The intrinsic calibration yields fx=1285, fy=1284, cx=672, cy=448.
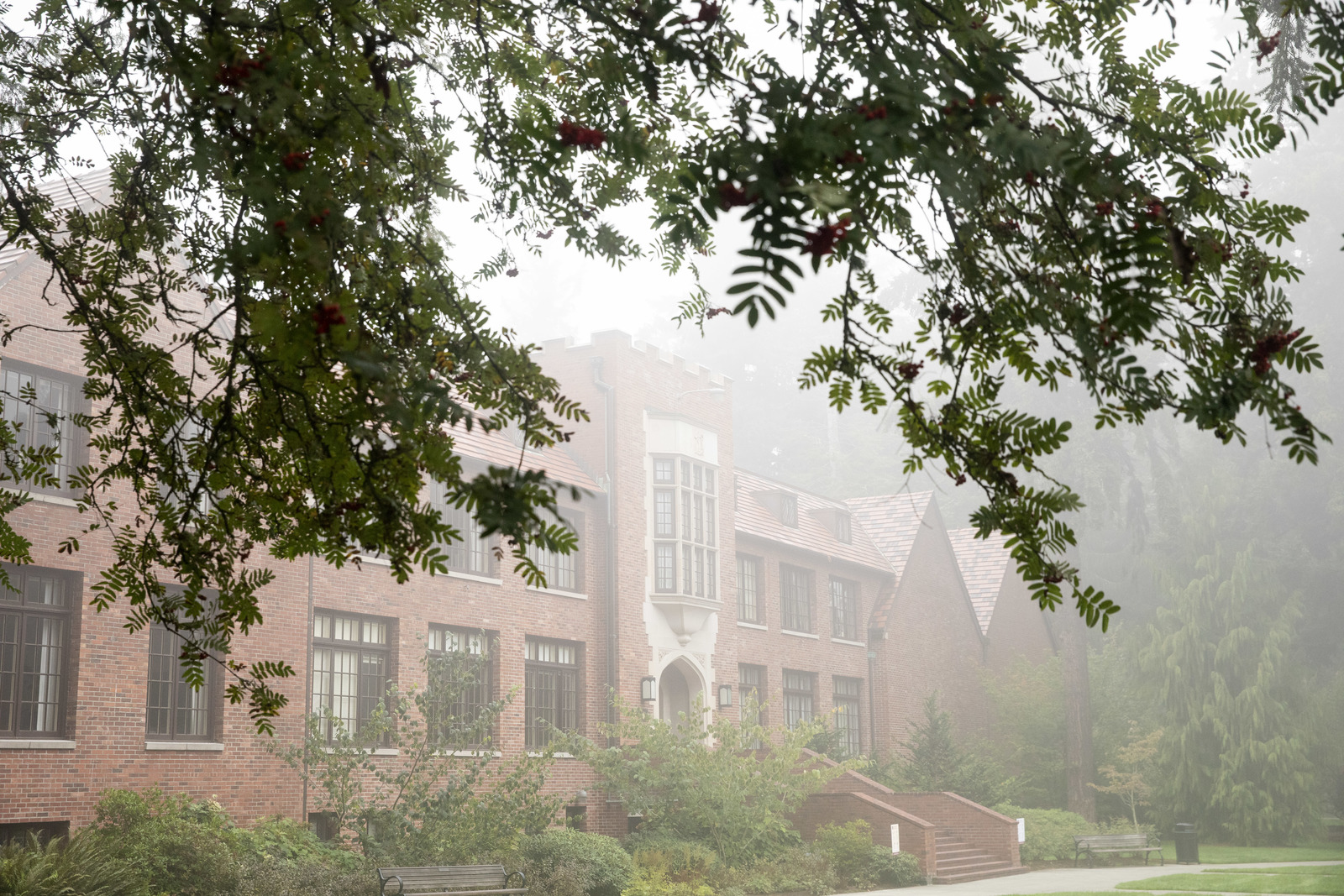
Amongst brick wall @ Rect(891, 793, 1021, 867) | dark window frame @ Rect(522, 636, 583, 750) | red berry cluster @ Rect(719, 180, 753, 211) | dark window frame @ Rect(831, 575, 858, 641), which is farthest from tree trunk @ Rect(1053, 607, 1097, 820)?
red berry cluster @ Rect(719, 180, 753, 211)

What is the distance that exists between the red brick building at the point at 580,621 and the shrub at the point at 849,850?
1.69 meters

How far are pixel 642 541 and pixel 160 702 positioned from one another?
33.2 ft

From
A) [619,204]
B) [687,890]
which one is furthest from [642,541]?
[619,204]

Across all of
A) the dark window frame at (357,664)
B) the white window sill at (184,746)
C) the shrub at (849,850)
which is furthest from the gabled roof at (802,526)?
the white window sill at (184,746)

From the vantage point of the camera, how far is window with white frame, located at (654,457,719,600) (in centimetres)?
2445

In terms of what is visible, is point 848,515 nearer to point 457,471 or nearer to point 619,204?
point 619,204

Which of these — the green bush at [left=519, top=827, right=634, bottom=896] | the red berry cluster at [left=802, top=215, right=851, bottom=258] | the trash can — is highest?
the red berry cluster at [left=802, top=215, right=851, bottom=258]

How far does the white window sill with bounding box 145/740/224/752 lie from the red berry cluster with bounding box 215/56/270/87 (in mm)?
14789

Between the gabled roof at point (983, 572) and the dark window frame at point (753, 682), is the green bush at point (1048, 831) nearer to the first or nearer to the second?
the dark window frame at point (753, 682)

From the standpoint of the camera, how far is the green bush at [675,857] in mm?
18141

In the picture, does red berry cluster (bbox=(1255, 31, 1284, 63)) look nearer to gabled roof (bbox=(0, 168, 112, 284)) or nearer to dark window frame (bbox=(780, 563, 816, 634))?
gabled roof (bbox=(0, 168, 112, 284))

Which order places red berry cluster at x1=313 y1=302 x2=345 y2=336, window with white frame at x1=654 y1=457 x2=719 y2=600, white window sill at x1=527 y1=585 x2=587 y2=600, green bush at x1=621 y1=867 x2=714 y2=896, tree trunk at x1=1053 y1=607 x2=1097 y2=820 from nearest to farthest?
red berry cluster at x1=313 y1=302 x2=345 y2=336
green bush at x1=621 y1=867 x2=714 y2=896
white window sill at x1=527 y1=585 x2=587 y2=600
window with white frame at x1=654 y1=457 x2=719 y2=600
tree trunk at x1=1053 y1=607 x2=1097 y2=820

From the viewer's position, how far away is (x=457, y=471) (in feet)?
8.05

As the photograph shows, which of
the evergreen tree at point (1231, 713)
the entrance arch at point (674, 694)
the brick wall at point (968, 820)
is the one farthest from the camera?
the evergreen tree at point (1231, 713)
